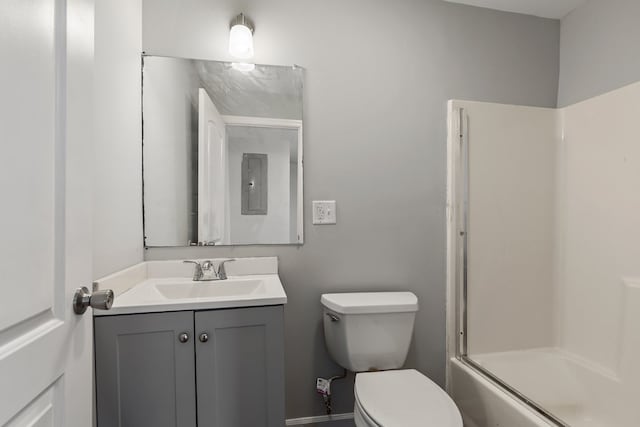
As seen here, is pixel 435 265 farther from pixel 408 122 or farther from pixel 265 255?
pixel 265 255

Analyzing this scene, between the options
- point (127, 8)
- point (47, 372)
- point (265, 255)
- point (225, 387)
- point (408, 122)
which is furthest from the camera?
point (408, 122)

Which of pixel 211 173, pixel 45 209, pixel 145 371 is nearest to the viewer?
pixel 45 209

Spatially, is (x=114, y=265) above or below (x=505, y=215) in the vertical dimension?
below

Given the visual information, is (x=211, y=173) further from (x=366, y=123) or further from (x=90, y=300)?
(x=90, y=300)

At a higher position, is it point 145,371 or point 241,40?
point 241,40

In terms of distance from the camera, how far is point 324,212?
159 centimetres

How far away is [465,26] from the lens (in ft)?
5.68

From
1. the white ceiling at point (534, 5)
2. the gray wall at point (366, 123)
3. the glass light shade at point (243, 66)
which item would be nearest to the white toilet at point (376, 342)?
the gray wall at point (366, 123)

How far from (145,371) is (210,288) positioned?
0.41 m

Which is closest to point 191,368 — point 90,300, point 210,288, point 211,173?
point 210,288

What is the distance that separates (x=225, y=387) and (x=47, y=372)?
24.1 inches

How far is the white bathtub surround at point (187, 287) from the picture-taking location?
3.39 feet

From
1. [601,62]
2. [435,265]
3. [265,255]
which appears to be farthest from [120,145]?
[601,62]

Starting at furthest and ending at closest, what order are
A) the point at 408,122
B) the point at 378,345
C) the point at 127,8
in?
the point at 408,122, the point at 378,345, the point at 127,8
